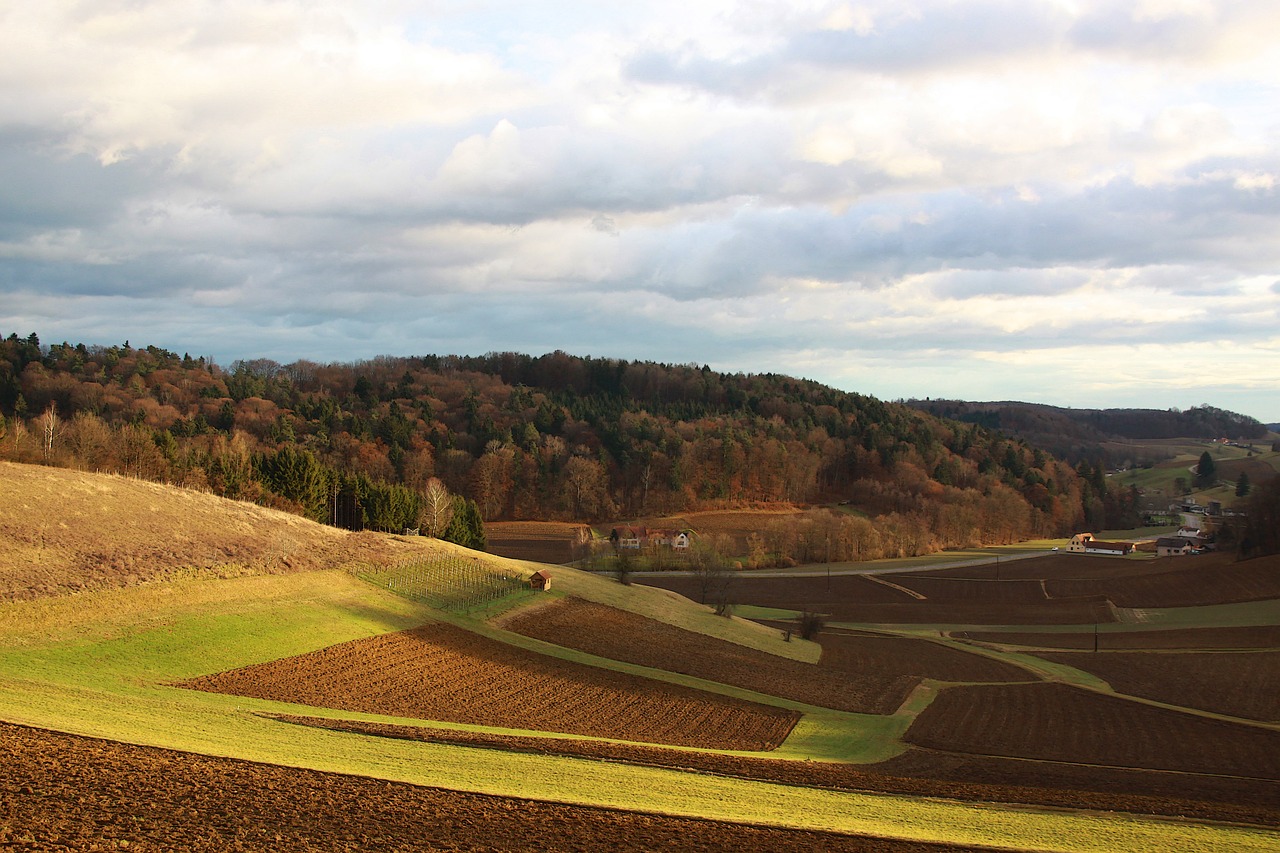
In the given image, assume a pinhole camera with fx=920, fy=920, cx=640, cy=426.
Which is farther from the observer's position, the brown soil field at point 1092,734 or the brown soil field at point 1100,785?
the brown soil field at point 1092,734

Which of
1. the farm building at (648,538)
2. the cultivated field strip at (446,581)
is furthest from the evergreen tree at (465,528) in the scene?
the cultivated field strip at (446,581)

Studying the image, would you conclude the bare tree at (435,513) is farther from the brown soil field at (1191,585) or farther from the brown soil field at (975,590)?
the brown soil field at (1191,585)

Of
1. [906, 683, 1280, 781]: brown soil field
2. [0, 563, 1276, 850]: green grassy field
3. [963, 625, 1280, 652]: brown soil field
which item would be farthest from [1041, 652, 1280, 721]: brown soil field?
[0, 563, 1276, 850]: green grassy field

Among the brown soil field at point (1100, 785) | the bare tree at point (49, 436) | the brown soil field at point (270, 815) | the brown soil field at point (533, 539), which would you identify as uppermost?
the bare tree at point (49, 436)

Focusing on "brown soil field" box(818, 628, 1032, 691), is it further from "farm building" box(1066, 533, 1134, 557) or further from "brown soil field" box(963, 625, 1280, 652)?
"farm building" box(1066, 533, 1134, 557)

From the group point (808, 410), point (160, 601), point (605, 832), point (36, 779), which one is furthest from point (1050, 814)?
point (808, 410)

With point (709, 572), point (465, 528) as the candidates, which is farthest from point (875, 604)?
point (465, 528)

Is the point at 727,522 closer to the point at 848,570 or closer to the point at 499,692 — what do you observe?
the point at 848,570
